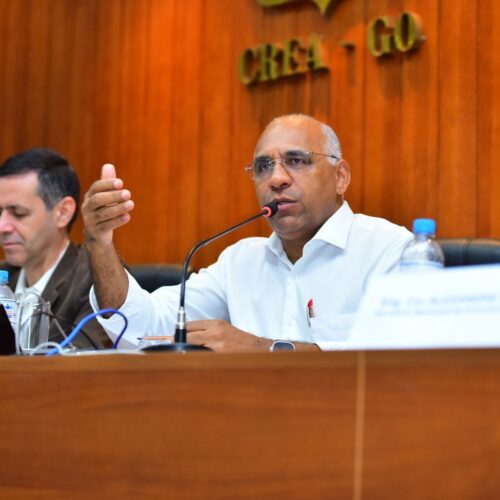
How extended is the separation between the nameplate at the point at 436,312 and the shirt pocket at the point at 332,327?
48.5 inches

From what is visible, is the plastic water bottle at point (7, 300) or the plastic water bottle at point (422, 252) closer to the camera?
the plastic water bottle at point (422, 252)

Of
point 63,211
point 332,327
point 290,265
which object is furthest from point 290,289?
point 63,211

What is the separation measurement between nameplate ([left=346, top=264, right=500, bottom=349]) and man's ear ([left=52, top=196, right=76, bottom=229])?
229 cm

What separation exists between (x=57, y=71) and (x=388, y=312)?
12.3ft

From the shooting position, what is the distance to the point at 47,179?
3.11m

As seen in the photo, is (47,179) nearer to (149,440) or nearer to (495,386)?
(149,440)

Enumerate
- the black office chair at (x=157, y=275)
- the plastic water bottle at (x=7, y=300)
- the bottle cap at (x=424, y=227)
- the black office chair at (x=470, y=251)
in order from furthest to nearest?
the black office chair at (x=157, y=275) → the black office chair at (x=470, y=251) → the plastic water bottle at (x=7, y=300) → the bottle cap at (x=424, y=227)

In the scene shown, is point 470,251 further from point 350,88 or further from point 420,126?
point 350,88

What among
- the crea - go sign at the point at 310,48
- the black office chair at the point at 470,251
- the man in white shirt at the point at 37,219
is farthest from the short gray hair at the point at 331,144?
the man in white shirt at the point at 37,219

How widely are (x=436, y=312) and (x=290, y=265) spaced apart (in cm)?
149

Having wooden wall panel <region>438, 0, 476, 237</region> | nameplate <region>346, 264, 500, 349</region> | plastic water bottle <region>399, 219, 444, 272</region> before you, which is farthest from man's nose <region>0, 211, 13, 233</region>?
nameplate <region>346, 264, 500, 349</region>

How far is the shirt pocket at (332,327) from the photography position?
217cm

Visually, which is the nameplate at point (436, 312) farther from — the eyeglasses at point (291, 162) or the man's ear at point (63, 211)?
the man's ear at point (63, 211)

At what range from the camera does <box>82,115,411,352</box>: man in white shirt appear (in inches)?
86.2
